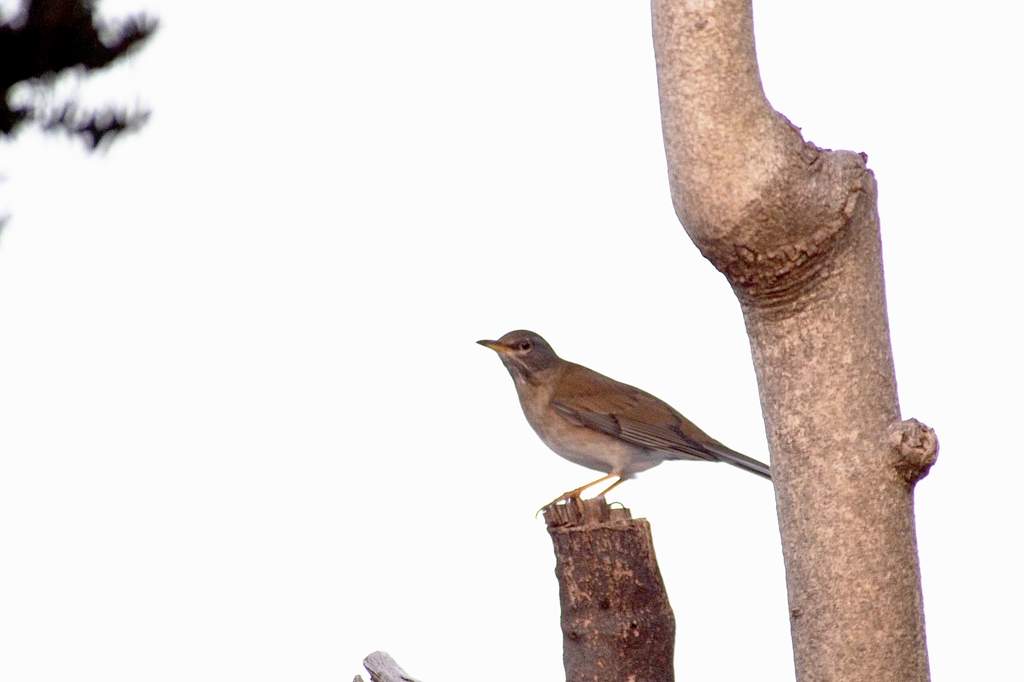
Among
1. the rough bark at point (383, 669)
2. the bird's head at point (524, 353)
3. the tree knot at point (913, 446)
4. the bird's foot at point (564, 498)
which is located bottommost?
the rough bark at point (383, 669)

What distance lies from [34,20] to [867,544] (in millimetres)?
3045

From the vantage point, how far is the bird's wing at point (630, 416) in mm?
7238

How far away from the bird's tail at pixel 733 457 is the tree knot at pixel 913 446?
4215mm

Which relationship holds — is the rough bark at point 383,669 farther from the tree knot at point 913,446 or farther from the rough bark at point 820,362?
the tree knot at point 913,446

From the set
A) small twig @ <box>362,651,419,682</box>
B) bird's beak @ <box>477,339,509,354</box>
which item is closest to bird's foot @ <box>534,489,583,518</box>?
small twig @ <box>362,651,419,682</box>

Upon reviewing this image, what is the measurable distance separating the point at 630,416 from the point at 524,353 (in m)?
0.94

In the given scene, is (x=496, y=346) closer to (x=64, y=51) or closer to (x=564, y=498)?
(x=564, y=498)

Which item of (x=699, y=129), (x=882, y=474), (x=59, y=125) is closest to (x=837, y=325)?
(x=882, y=474)

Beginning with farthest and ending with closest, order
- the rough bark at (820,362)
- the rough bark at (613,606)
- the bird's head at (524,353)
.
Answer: the bird's head at (524,353), the rough bark at (613,606), the rough bark at (820,362)

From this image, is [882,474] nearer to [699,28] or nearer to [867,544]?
[867,544]

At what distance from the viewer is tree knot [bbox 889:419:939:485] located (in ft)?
9.70

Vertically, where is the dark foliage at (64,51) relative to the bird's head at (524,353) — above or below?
below

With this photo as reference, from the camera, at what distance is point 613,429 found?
7.25 meters

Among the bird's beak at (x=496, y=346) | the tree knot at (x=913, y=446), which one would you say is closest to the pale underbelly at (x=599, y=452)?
the bird's beak at (x=496, y=346)
